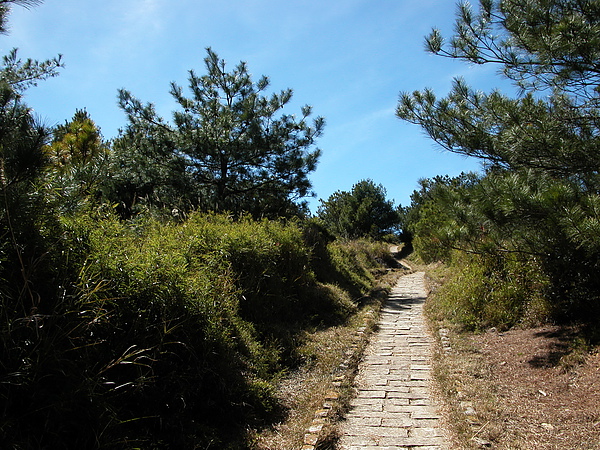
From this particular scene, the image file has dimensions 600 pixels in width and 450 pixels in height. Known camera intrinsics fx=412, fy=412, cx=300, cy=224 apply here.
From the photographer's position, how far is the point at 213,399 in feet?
12.8

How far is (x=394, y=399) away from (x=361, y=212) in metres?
34.6

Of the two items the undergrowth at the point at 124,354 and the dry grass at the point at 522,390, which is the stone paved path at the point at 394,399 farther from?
the undergrowth at the point at 124,354

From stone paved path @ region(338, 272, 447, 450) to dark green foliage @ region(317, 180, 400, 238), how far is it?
99.0 ft

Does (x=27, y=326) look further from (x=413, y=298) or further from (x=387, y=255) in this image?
(x=387, y=255)

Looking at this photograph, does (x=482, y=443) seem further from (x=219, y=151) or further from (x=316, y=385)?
(x=219, y=151)

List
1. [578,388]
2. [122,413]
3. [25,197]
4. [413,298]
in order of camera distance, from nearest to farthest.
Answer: [25,197]
[122,413]
[578,388]
[413,298]

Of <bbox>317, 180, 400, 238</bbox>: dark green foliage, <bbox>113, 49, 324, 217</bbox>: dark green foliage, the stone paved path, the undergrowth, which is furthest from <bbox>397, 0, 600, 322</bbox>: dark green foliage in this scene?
<bbox>317, 180, 400, 238</bbox>: dark green foliage

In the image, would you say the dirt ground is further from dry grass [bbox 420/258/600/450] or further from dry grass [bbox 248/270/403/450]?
dry grass [bbox 248/270/403/450]

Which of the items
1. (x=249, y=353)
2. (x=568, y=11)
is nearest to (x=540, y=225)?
(x=568, y=11)

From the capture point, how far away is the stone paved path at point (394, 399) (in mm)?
3759

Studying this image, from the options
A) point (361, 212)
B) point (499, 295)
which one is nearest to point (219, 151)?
point (499, 295)

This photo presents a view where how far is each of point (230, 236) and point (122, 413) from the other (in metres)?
4.05

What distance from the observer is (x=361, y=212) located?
38.8 metres

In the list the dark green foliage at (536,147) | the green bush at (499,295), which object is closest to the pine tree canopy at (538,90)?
the dark green foliage at (536,147)
